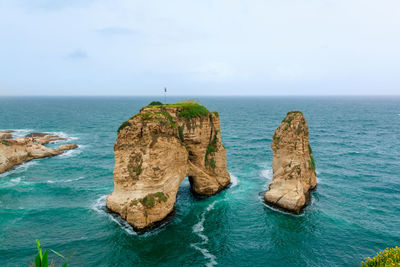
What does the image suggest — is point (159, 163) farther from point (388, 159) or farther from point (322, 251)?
point (388, 159)

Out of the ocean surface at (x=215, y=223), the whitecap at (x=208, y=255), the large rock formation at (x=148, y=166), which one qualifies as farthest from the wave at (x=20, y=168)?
the whitecap at (x=208, y=255)

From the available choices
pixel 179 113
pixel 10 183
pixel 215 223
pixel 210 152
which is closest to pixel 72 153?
pixel 10 183

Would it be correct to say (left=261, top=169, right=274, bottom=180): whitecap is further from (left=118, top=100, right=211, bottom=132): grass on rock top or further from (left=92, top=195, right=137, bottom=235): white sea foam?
(left=92, top=195, right=137, bottom=235): white sea foam

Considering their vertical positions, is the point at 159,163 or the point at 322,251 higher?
the point at 159,163

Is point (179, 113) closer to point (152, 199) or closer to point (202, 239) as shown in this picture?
point (152, 199)

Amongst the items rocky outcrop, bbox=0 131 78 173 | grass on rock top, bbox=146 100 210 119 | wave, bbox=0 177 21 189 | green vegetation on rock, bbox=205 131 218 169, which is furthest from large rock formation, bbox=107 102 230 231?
rocky outcrop, bbox=0 131 78 173

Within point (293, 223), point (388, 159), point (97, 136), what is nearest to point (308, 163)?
point (293, 223)

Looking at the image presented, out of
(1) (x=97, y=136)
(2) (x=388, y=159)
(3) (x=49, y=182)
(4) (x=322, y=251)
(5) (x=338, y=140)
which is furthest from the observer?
(1) (x=97, y=136)

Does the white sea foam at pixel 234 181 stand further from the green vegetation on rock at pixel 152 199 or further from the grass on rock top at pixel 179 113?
the green vegetation on rock at pixel 152 199
